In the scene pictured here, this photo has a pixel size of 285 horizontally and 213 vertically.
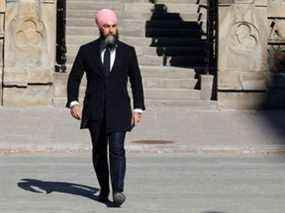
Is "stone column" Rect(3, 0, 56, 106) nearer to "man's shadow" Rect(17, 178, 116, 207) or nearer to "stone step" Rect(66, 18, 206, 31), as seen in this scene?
"stone step" Rect(66, 18, 206, 31)

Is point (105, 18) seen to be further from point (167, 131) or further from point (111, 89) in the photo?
point (167, 131)

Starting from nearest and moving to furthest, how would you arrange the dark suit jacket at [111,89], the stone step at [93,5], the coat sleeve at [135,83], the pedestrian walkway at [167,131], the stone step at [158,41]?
1. the dark suit jacket at [111,89]
2. the coat sleeve at [135,83]
3. the pedestrian walkway at [167,131]
4. the stone step at [158,41]
5. the stone step at [93,5]

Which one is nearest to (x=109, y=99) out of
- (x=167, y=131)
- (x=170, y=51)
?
(x=167, y=131)

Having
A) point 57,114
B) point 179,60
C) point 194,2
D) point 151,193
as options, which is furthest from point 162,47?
point 151,193

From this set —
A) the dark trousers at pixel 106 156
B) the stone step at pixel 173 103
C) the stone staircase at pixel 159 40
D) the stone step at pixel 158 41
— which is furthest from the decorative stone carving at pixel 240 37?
the dark trousers at pixel 106 156

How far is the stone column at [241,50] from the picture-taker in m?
19.3

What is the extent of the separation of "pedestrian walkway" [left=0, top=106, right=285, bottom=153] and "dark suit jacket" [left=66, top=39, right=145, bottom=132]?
4.68 metres

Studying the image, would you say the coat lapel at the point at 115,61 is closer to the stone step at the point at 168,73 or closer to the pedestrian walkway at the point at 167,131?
the pedestrian walkway at the point at 167,131

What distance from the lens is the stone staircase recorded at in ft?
64.2

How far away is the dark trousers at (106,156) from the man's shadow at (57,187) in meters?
0.52

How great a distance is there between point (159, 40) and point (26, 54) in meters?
3.86

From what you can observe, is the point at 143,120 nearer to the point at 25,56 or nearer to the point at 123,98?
the point at 25,56

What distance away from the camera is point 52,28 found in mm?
19422

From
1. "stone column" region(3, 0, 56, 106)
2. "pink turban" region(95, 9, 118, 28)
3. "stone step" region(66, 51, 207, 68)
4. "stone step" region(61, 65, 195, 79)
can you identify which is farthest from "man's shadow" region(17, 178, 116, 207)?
"stone step" region(66, 51, 207, 68)
